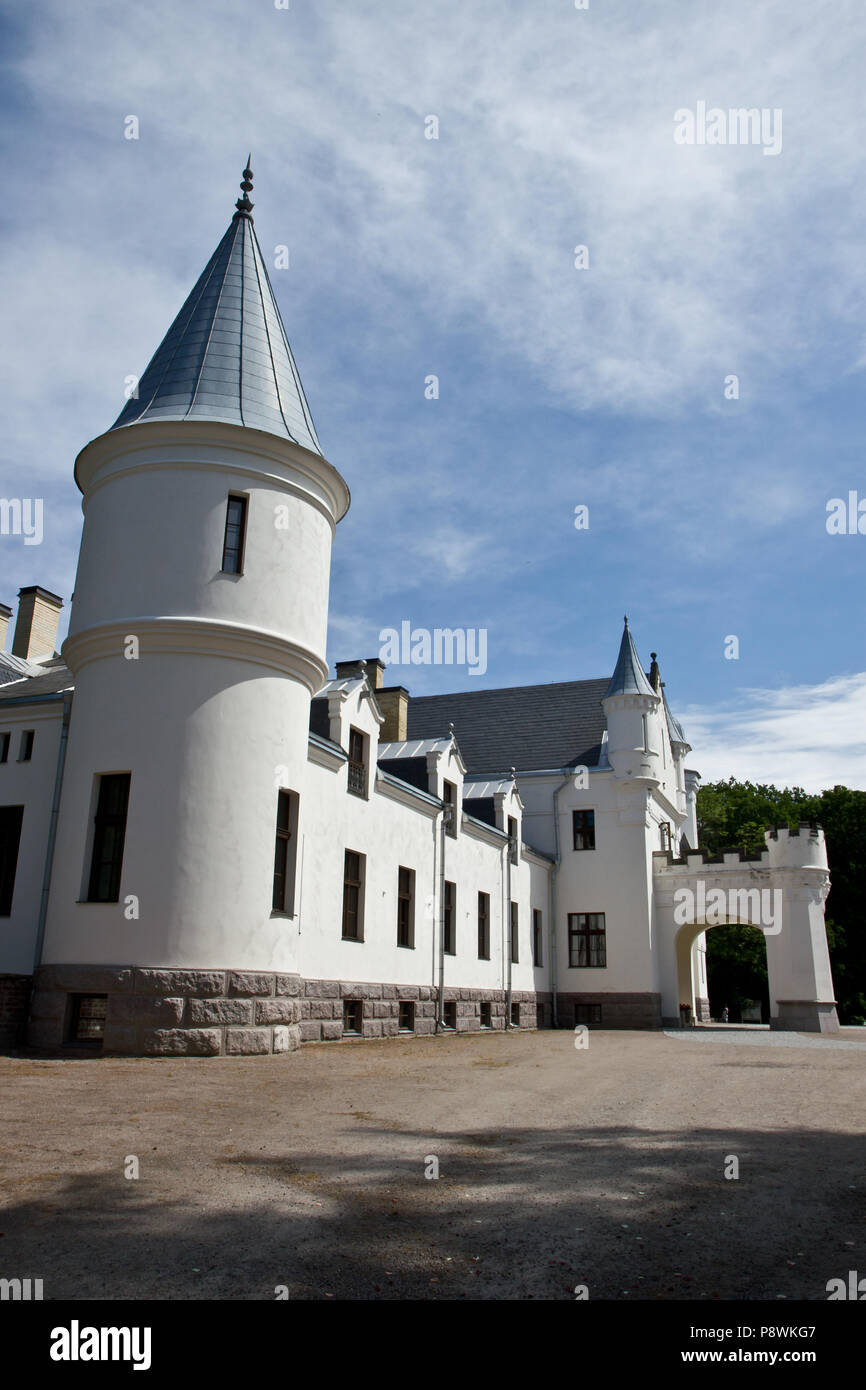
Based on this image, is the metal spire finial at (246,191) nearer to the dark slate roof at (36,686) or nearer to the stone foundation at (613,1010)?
the dark slate roof at (36,686)

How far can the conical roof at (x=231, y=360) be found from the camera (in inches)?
635

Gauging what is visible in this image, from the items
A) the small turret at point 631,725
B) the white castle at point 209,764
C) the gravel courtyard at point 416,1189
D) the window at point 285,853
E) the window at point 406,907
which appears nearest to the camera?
the gravel courtyard at point 416,1189

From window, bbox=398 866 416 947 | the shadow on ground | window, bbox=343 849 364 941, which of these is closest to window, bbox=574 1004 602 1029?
window, bbox=398 866 416 947

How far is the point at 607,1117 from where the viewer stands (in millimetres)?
9234

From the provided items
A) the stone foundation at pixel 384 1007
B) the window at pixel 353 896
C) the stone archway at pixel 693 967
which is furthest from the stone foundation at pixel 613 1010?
the window at pixel 353 896

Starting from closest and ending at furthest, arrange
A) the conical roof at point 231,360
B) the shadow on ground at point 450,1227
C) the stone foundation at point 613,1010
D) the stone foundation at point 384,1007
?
the shadow on ground at point 450,1227 → the conical roof at point 231,360 → the stone foundation at point 384,1007 → the stone foundation at point 613,1010

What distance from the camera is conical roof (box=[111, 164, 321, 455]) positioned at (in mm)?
16125

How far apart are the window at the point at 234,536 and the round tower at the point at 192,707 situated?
0.10 ft

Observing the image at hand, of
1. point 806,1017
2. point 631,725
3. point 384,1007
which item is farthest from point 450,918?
point 806,1017

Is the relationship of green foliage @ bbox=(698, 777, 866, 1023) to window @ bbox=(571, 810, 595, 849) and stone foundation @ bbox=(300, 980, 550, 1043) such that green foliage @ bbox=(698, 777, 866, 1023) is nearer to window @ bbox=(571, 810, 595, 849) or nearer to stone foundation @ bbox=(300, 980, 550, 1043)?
window @ bbox=(571, 810, 595, 849)

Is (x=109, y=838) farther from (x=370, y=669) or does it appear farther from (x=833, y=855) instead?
(x=833, y=855)

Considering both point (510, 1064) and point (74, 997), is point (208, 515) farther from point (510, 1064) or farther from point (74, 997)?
point (510, 1064)
